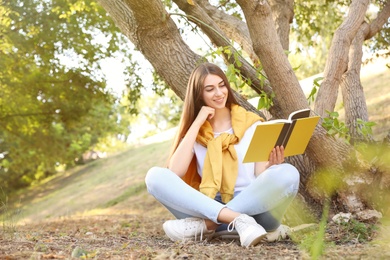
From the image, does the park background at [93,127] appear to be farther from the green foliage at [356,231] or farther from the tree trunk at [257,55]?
the tree trunk at [257,55]

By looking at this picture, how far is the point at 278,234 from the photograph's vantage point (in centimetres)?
390

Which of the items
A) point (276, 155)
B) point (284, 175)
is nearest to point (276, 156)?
point (276, 155)

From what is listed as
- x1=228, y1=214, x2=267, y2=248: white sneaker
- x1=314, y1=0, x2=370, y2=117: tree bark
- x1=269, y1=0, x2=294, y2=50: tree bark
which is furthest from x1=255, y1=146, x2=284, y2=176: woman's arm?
x1=269, y1=0, x2=294, y2=50: tree bark

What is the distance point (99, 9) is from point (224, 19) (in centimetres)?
404

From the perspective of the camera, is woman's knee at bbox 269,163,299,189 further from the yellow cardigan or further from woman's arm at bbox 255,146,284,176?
the yellow cardigan

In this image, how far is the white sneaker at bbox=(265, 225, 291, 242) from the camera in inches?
149

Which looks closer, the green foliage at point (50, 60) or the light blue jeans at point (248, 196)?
the light blue jeans at point (248, 196)

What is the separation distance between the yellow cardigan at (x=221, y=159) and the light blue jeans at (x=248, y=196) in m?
0.21

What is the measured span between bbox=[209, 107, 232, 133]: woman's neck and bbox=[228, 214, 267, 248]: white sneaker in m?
0.91

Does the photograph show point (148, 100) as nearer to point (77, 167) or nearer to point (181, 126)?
point (77, 167)

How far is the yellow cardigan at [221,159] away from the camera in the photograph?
157 inches

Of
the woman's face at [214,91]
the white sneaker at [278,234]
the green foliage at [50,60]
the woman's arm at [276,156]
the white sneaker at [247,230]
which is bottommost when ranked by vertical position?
the white sneaker at [278,234]

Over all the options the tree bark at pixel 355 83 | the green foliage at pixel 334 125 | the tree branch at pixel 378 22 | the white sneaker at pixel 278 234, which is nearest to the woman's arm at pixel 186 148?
the white sneaker at pixel 278 234

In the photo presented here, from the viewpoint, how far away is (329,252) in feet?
10.1
